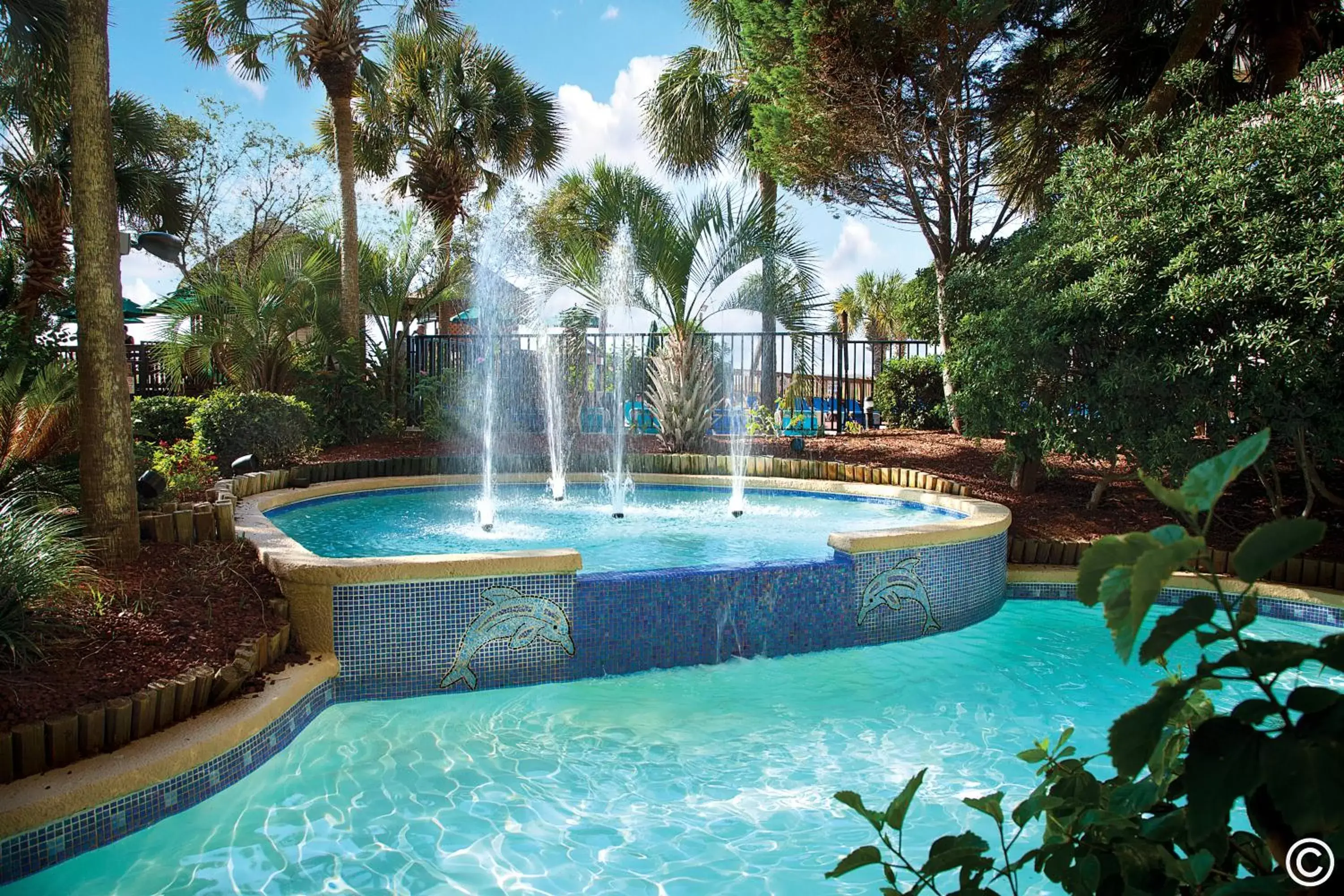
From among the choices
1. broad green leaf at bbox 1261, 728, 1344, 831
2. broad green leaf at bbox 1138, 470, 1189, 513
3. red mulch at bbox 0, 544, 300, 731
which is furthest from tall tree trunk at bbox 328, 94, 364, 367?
broad green leaf at bbox 1261, 728, 1344, 831

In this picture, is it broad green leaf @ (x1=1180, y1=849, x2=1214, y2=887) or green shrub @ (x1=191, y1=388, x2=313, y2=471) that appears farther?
green shrub @ (x1=191, y1=388, x2=313, y2=471)

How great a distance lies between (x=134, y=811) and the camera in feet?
10.9

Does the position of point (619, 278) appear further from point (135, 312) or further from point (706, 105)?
point (135, 312)

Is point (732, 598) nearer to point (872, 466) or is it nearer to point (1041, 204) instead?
point (872, 466)

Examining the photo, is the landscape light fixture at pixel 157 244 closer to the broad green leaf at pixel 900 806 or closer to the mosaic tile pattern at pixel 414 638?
the mosaic tile pattern at pixel 414 638

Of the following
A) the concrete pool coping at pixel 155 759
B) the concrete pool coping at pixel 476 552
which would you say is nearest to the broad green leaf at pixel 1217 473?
the concrete pool coping at pixel 155 759

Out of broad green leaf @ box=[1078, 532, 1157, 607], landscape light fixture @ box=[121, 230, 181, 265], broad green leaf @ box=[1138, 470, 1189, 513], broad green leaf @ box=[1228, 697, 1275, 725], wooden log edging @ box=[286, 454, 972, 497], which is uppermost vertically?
landscape light fixture @ box=[121, 230, 181, 265]

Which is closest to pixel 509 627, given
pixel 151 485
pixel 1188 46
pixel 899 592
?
pixel 151 485

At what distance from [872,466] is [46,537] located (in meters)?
7.90

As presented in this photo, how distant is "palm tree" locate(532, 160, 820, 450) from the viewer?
11617mm

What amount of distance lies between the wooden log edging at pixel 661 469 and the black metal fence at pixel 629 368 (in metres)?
2.00

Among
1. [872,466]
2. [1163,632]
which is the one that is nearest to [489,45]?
[872,466]

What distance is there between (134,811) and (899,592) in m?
4.44

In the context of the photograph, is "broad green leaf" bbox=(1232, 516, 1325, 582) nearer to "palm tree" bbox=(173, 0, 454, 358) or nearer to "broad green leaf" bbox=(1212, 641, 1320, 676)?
"broad green leaf" bbox=(1212, 641, 1320, 676)
